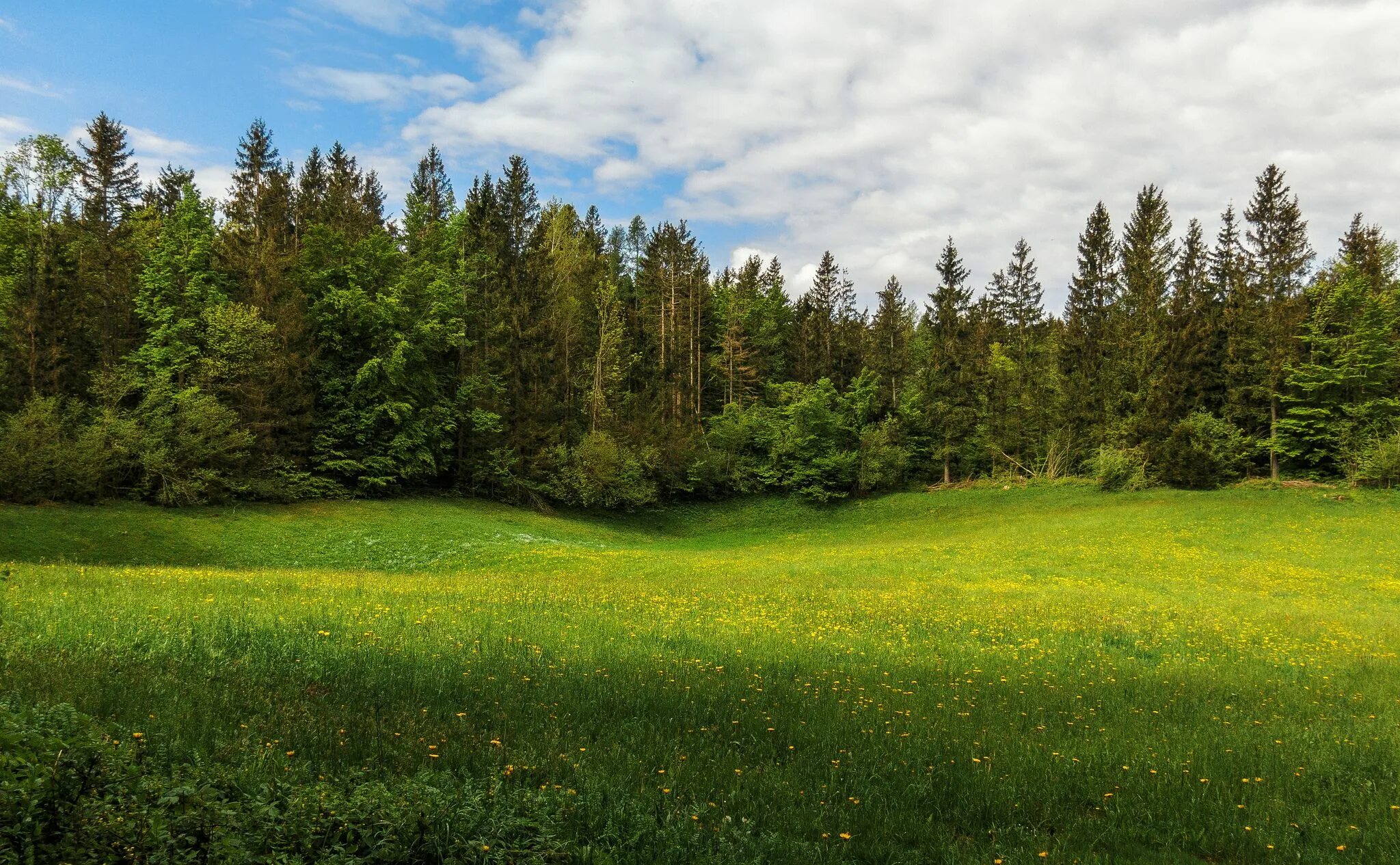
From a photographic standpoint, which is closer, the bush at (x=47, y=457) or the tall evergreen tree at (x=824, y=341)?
the bush at (x=47, y=457)

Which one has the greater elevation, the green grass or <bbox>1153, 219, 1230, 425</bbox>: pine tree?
<bbox>1153, 219, 1230, 425</bbox>: pine tree

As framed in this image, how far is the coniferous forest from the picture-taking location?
36938 millimetres

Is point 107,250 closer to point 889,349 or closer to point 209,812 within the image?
point 209,812

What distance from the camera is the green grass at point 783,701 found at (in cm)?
529

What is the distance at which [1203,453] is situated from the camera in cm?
4538

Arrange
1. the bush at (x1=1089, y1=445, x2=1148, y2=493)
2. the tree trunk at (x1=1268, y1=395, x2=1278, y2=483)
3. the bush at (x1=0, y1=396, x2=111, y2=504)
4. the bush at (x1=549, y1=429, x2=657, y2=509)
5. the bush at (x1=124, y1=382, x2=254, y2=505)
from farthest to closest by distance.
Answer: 1. the bush at (x1=549, y1=429, x2=657, y2=509)
2. the bush at (x1=1089, y1=445, x2=1148, y2=493)
3. the tree trunk at (x1=1268, y1=395, x2=1278, y2=483)
4. the bush at (x1=124, y1=382, x2=254, y2=505)
5. the bush at (x1=0, y1=396, x2=111, y2=504)

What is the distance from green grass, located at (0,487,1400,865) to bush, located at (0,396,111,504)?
751 inches

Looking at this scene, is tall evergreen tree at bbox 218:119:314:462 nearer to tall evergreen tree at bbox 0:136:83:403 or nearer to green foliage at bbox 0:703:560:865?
tall evergreen tree at bbox 0:136:83:403

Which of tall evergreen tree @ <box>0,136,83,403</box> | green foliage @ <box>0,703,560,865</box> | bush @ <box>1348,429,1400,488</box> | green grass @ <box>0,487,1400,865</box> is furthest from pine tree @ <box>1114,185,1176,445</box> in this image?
tall evergreen tree @ <box>0,136,83,403</box>

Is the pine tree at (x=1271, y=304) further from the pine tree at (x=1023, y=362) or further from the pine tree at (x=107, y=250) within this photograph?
the pine tree at (x=107, y=250)

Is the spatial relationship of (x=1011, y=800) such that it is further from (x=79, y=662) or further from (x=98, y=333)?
(x=98, y=333)

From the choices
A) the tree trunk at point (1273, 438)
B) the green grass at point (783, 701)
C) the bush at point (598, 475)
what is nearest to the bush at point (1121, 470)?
the tree trunk at point (1273, 438)

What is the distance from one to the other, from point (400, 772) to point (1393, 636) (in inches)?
809

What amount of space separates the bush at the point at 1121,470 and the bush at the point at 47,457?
5830cm
